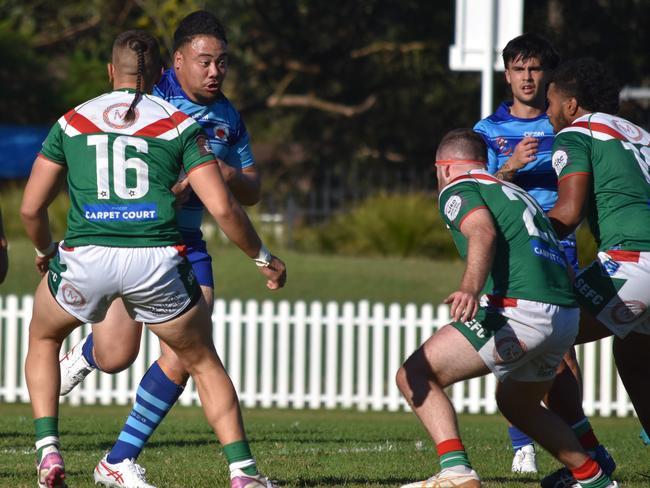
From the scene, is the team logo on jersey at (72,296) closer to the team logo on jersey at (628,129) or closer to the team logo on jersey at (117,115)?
the team logo on jersey at (117,115)

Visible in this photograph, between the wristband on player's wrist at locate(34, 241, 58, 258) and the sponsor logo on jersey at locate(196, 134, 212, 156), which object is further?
the wristband on player's wrist at locate(34, 241, 58, 258)

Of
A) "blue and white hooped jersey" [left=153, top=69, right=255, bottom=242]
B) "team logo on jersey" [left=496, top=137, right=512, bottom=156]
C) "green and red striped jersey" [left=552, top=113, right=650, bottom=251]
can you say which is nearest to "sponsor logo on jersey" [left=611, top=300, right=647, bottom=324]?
"green and red striped jersey" [left=552, top=113, right=650, bottom=251]

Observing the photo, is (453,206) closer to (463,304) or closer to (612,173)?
(463,304)

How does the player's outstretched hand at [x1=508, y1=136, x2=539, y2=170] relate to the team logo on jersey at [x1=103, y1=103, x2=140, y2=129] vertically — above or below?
below

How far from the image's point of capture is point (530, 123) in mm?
6789

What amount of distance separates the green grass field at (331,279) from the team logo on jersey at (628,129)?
1167 cm

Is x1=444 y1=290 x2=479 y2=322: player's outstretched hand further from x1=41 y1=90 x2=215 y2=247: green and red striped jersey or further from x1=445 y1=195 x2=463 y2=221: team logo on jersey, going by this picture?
x1=41 y1=90 x2=215 y2=247: green and red striped jersey

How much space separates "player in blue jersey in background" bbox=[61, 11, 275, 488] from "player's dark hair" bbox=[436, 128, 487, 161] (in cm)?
117

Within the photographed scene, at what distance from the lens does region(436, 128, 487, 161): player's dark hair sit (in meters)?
5.40

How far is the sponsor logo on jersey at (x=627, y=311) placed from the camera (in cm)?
558

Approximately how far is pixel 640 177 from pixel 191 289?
223cm

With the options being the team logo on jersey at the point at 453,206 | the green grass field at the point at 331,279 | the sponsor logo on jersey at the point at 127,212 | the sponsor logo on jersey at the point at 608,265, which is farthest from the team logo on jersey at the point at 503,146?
the green grass field at the point at 331,279

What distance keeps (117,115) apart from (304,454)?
2967 mm

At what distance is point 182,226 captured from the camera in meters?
6.06
